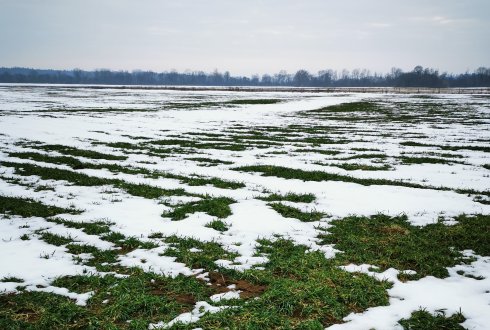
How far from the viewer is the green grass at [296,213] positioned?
9.28 m

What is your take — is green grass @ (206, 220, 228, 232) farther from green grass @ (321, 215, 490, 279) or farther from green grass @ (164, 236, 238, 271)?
green grass @ (321, 215, 490, 279)

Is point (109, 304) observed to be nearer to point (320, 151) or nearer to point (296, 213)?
point (296, 213)

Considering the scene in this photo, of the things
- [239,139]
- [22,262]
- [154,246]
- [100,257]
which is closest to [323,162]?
[239,139]

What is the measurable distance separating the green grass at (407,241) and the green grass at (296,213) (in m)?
0.56

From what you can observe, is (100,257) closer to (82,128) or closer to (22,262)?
(22,262)

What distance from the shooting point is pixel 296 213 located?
9.62 metres

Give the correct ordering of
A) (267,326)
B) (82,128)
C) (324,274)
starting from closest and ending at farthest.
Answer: (267,326) → (324,274) → (82,128)

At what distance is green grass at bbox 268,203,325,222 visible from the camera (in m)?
9.28

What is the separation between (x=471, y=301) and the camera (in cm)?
541

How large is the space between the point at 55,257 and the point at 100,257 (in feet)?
2.79

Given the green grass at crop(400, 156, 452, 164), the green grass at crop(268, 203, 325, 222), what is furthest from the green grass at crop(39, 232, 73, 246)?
the green grass at crop(400, 156, 452, 164)

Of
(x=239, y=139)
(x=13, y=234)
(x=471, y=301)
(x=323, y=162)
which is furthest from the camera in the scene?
(x=239, y=139)

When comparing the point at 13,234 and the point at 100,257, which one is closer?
the point at 100,257

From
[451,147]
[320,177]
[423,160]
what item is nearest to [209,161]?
[320,177]
